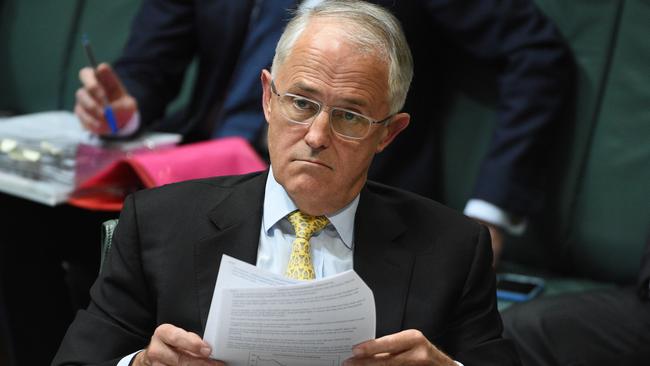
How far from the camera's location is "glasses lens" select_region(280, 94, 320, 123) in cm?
150

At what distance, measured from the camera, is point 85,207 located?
2.34 m

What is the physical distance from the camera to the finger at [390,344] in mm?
1338

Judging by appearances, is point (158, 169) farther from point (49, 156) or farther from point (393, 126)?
point (393, 126)

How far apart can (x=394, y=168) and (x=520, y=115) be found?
0.42 m

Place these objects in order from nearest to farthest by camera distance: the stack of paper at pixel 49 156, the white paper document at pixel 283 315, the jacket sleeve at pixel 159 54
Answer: the white paper document at pixel 283 315
the stack of paper at pixel 49 156
the jacket sleeve at pixel 159 54

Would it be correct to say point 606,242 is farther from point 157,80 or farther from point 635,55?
point 157,80

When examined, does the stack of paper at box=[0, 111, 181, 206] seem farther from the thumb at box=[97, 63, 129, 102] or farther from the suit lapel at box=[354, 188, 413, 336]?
the suit lapel at box=[354, 188, 413, 336]

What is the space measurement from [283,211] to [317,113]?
0.60ft

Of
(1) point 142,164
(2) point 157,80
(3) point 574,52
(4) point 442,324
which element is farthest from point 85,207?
(3) point 574,52

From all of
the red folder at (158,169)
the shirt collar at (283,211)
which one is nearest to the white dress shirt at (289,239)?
the shirt collar at (283,211)

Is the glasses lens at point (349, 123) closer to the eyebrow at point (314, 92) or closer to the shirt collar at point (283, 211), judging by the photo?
the eyebrow at point (314, 92)

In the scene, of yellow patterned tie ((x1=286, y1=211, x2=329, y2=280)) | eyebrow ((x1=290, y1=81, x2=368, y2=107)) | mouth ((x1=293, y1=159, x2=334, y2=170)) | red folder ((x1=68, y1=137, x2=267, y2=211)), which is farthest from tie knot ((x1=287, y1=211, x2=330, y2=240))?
red folder ((x1=68, y1=137, x2=267, y2=211))

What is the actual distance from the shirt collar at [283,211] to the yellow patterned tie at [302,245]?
16 millimetres

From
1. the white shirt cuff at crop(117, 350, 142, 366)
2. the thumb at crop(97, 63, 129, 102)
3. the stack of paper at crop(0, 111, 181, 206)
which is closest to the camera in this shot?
the white shirt cuff at crop(117, 350, 142, 366)
